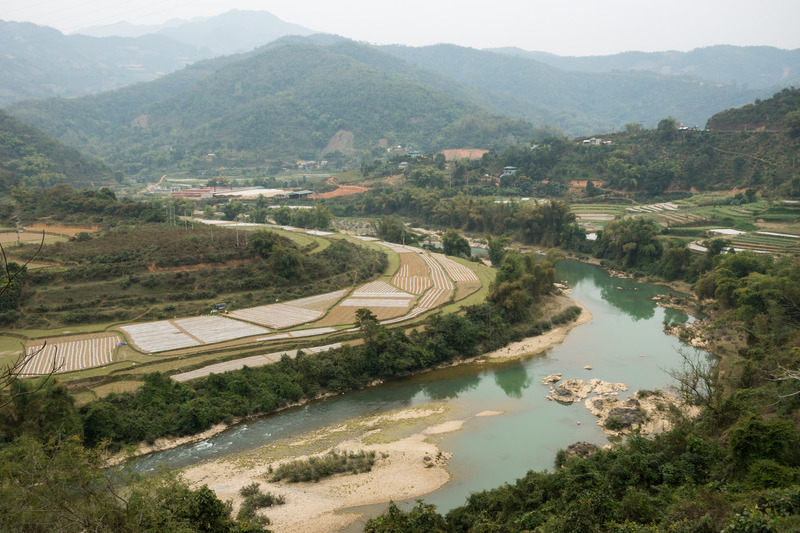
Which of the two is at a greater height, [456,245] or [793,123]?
[793,123]

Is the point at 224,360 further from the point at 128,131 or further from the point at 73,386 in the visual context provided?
the point at 128,131

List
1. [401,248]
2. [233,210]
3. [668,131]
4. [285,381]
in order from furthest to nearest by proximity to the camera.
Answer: [668,131]
[233,210]
[401,248]
[285,381]

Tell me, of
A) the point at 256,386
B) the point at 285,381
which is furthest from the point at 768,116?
the point at 256,386

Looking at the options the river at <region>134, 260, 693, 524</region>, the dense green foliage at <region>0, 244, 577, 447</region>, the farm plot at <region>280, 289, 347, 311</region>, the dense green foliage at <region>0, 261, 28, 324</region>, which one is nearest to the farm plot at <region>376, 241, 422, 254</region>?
the farm plot at <region>280, 289, 347, 311</region>

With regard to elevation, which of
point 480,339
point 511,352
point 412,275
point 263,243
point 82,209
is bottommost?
point 511,352

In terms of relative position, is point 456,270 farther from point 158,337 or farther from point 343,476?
point 343,476

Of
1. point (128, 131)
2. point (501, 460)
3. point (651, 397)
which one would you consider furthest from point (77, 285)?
point (128, 131)

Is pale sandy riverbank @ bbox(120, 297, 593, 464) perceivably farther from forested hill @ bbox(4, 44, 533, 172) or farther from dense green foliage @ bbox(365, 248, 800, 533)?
forested hill @ bbox(4, 44, 533, 172)
